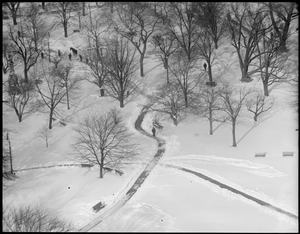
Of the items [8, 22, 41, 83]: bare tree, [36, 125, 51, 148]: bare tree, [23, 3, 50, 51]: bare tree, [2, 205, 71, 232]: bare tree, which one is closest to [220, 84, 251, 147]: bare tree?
[2, 205, 71, 232]: bare tree

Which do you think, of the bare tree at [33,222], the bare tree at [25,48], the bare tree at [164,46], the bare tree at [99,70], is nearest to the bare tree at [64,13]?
the bare tree at [25,48]

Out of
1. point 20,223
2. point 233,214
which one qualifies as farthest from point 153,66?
point 20,223

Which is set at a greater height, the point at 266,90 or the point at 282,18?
the point at 282,18

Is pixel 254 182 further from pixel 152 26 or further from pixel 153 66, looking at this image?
pixel 152 26

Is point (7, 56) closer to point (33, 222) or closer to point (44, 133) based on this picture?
point (44, 133)

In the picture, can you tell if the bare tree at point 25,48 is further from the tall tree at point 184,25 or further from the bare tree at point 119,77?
the tall tree at point 184,25

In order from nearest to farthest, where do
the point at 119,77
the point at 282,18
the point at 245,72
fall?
the point at 245,72, the point at 119,77, the point at 282,18

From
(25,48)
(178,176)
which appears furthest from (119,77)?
(178,176)
